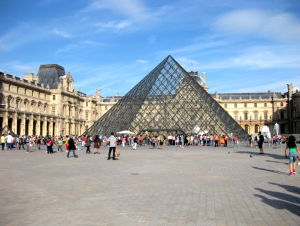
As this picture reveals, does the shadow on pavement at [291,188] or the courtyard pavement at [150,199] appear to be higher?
the shadow on pavement at [291,188]

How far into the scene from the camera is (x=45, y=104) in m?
58.7

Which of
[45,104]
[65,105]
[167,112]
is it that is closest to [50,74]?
[65,105]

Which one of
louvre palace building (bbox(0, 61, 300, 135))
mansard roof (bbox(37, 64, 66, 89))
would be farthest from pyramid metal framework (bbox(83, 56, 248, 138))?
mansard roof (bbox(37, 64, 66, 89))

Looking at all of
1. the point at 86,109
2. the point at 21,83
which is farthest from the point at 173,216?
the point at 86,109

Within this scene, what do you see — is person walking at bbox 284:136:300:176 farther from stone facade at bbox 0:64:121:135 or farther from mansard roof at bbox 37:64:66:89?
mansard roof at bbox 37:64:66:89

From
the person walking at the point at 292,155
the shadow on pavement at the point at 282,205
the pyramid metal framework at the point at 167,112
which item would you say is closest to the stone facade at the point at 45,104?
the pyramid metal framework at the point at 167,112

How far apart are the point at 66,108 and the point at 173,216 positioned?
202 feet

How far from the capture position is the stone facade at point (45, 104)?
48.0 meters

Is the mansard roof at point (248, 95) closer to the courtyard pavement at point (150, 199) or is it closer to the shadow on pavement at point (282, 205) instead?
the courtyard pavement at point (150, 199)

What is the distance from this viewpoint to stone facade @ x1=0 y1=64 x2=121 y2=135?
158 ft

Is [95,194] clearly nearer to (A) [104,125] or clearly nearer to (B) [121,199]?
(B) [121,199]

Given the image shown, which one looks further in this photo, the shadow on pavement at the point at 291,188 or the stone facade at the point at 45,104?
the stone facade at the point at 45,104

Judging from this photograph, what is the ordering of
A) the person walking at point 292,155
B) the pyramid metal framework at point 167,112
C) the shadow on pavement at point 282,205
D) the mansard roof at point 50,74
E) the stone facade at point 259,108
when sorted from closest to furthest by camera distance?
the shadow on pavement at point 282,205, the person walking at point 292,155, the pyramid metal framework at point 167,112, the mansard roof at point 50,74, the stone facade at point 259,108

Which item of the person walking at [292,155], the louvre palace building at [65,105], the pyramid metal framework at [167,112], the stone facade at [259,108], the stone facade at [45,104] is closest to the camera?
the person walking at [292,155]
